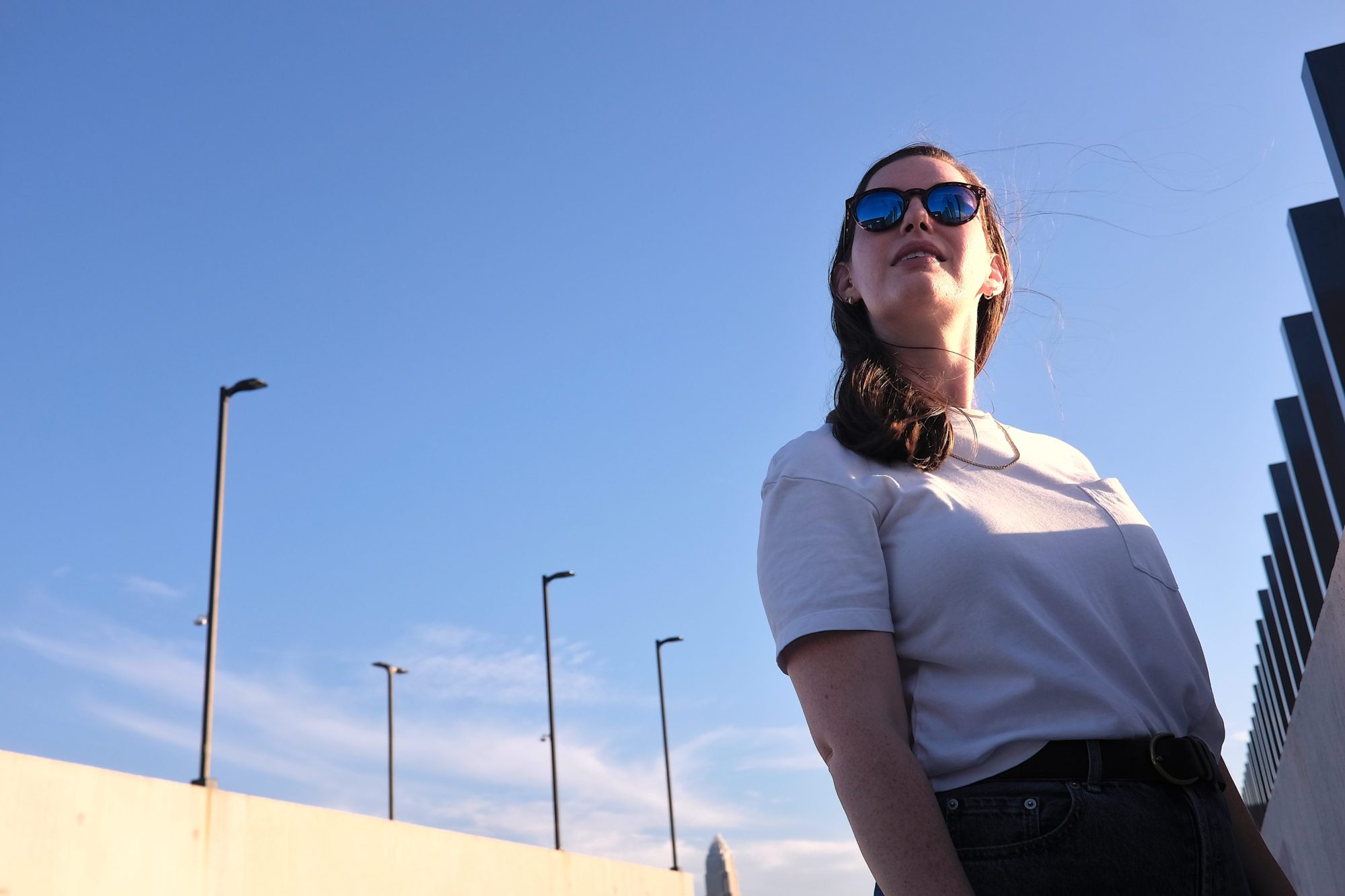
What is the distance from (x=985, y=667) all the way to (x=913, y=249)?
88 centimetres

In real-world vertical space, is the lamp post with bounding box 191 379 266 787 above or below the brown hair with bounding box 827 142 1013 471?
above

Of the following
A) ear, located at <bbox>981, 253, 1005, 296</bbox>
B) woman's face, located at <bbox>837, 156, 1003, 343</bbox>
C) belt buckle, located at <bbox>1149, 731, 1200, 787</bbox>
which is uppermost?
ear, located at <bbox>981, 253, 1005, 296</bbox>

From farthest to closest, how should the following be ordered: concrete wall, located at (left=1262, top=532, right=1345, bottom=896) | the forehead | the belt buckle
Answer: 1. concrete wall, located at (left=1262, top=532, right=1345, bottom=896)
2. the forehead
3. the belt buckle

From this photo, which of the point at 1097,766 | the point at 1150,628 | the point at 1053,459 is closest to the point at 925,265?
the point at 1053,459

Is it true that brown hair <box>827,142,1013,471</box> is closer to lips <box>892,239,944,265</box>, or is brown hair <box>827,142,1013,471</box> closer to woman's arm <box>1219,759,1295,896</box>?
lips <box>892,239,944,265</box>

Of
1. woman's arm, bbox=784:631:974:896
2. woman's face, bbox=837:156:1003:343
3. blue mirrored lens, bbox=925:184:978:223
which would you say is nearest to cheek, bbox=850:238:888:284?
woman's face, bbox=837:156:1003:343

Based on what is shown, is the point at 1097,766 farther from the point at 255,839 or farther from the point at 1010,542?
the point at 255,839

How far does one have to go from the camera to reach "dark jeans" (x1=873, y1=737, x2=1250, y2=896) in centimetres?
159

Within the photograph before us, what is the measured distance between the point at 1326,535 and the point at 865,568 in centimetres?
1449

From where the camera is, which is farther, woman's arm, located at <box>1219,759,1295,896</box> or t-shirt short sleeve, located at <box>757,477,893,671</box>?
woman's arm, located at <box>1219,759,1295,896</box>

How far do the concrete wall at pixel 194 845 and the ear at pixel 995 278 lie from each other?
25.3 ft

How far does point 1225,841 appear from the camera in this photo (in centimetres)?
172

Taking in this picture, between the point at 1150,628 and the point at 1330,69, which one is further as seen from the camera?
the point at 1330,69

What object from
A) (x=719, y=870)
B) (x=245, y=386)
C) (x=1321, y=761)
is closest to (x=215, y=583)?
(x=245, y=386)
